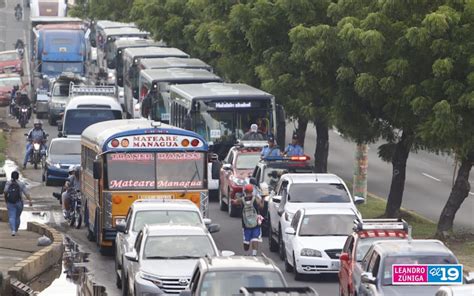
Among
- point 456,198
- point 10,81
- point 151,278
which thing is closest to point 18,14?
point 10,81

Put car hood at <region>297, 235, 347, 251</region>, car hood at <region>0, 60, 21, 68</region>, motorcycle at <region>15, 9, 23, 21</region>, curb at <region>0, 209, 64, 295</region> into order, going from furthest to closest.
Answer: motorcycle at <region>15, 9, 23, 21</region>
car hood at <region>0, 60, 21, 68</region>
car hood at <region>297, 235, 347, 251</region>
curb at <region>0, 209, 64, 295</region>

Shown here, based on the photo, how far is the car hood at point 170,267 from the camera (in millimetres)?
23828

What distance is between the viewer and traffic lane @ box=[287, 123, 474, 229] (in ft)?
145

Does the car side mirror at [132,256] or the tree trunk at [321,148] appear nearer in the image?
the car side mirror at [132,256]

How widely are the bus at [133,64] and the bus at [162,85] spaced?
495 cm

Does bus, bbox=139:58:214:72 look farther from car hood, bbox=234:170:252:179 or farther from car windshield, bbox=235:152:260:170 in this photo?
car hood, bbox=234:170:252:179

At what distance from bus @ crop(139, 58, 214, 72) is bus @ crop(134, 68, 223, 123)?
107 cm

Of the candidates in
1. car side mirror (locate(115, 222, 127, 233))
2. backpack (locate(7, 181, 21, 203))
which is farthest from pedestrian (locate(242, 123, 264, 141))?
car side mirror (locate(115, 222, 127, 233))

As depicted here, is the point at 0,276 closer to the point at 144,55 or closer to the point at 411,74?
the point at 411,74

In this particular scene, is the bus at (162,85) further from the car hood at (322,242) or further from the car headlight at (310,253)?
the car headlight at (310,253)

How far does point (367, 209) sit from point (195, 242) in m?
18.1

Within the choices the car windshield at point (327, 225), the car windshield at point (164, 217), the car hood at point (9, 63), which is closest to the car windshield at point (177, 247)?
the car windshield at point (164, 217)

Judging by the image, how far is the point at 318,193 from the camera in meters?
32.9

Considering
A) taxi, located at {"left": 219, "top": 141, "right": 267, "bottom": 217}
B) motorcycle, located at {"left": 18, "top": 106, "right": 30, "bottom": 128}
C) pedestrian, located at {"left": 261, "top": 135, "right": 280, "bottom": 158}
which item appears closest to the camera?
pedestrian, located at {"left": 261, "top": 135, "right": 280, "bottom": 158}
